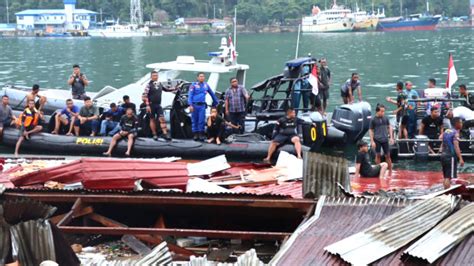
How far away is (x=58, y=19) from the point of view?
158250 millimetres

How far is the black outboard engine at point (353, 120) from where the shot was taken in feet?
76.8

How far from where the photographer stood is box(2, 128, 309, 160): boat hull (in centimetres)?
2200

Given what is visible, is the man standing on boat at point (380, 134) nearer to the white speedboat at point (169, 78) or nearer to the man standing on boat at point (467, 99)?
the man standing on boat at point (467, 99)

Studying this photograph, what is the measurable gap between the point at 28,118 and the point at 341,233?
14.5 metres

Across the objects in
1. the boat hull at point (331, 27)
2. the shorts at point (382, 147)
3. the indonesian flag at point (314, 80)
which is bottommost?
the boat hull at point (331, 27)

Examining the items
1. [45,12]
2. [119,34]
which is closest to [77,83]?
[119,34]

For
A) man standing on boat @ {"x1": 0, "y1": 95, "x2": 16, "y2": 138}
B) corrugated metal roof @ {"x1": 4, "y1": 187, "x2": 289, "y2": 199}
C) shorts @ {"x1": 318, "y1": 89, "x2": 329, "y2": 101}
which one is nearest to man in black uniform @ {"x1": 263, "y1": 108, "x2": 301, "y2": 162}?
shorts @ {"x1": 318, "y1": 89, "x2": 329, "y2": 101}

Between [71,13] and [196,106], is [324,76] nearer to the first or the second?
[196,106]

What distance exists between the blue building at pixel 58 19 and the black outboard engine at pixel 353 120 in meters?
136

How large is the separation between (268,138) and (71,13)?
138 m

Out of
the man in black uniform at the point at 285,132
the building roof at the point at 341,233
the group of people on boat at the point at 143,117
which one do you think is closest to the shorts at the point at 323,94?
the group of people on boat at the point at 143,117

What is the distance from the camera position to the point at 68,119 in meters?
24.1

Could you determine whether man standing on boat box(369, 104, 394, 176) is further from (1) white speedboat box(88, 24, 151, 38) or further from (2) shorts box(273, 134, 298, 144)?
(1) white speedboat box(88, 24, 151, 38)

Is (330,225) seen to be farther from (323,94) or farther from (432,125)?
(323,94)
